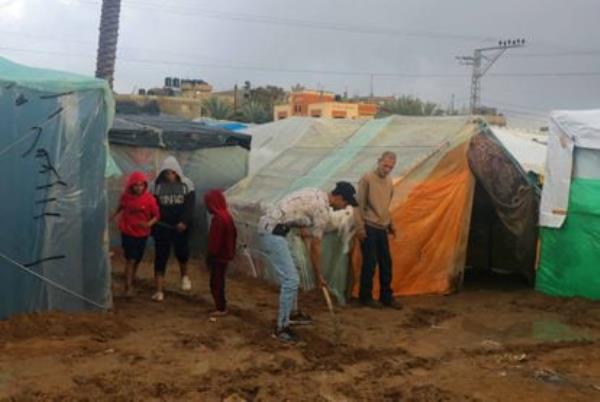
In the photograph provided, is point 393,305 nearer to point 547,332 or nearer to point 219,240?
point 547,332

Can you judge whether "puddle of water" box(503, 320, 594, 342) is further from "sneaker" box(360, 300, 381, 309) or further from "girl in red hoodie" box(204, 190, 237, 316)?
"girl in red hoodie" box(204, 190, 237, 316)

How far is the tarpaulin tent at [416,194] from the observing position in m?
9.69

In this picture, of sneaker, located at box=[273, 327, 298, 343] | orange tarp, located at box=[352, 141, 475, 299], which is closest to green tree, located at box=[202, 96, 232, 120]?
orange tarp, located at box=[352, 141, 475, 299]

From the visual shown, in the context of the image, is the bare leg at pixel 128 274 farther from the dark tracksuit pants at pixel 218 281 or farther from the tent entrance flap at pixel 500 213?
the tent entrance flap at pixel 500 213

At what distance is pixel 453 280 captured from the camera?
1020 cm

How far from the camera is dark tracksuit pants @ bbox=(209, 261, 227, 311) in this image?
8.05 m

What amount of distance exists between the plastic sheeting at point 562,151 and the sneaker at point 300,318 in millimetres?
4080

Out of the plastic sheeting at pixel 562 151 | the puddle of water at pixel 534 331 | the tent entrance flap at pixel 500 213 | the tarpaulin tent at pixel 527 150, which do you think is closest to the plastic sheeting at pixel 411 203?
the tent entrance flap at pixel 500 213

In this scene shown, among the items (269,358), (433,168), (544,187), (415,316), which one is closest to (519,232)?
(544,187)

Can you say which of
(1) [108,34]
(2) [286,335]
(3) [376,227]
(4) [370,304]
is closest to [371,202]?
(3) [376,227]

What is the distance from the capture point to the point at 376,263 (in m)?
9.18

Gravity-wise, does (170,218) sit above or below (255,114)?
below

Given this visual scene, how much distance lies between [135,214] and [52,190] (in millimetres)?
1492

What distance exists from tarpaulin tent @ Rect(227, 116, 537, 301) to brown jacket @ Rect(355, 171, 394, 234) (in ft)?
1.56
